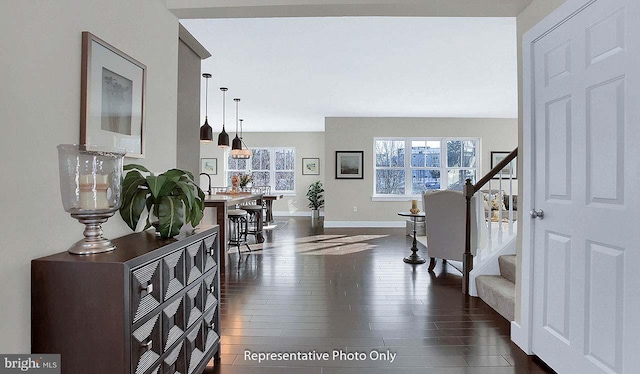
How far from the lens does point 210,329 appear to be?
2.07 m

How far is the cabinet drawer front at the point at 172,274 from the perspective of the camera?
1.58 m

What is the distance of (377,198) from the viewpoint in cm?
876

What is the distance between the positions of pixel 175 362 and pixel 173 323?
0.18 meters

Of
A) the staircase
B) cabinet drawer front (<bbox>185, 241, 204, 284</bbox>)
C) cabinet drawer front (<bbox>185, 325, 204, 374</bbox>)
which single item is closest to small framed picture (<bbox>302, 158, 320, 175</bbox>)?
the staircase

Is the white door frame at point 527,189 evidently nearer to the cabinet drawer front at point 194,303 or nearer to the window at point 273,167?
the cabinet drawer front at point 194,303

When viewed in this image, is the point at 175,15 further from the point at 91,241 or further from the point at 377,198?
the point at 377,198

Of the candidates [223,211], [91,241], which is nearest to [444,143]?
[223,211]

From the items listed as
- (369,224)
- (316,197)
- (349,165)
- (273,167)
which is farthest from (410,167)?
(273,167)

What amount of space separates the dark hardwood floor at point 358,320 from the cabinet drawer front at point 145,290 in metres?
0.86

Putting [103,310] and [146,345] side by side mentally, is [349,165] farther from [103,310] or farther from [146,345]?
[103,310]

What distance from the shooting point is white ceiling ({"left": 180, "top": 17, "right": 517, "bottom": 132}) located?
377cm

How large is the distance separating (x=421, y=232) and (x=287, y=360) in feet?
18.1

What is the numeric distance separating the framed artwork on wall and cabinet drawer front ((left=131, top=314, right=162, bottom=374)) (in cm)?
75

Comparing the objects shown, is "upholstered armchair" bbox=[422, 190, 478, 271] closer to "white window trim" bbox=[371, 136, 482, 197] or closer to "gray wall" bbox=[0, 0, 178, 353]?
"gray wall" bbox=[0, 0, 178, 353]
